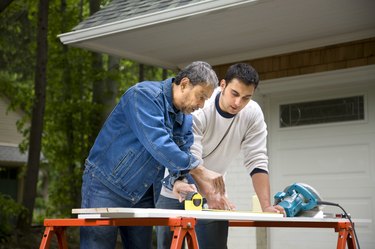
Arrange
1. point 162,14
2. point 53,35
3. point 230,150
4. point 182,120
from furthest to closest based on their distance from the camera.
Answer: point 53,35 → point 162,14 → point 230,150 → point 182,120

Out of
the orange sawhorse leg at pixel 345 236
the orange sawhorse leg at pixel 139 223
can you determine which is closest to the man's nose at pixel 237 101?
the orange sawhorse leg at pixel 345 236

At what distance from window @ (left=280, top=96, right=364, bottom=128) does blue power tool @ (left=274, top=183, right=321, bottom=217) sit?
10.4 feet

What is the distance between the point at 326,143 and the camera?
23.7 feet

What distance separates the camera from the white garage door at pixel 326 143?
22.6 feet

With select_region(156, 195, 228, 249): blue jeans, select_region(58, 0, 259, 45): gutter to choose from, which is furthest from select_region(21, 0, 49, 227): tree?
select_region(156, 195, 228, 249): blue jeans

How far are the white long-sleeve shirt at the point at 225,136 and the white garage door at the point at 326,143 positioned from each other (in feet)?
9.88

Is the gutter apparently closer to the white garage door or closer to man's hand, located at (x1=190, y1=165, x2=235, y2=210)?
the white garage door

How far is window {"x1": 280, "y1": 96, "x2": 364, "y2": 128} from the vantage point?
277 inches

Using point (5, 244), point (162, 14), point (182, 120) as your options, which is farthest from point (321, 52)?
point (5, 244)

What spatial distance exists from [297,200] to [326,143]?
338 centimetres

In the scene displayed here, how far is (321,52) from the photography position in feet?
23.5

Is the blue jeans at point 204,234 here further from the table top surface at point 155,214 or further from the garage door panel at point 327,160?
the garage door panel at point 327,160

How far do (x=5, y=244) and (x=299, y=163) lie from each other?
6.03 meters

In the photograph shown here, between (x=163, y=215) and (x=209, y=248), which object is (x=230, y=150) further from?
(x=163, y=215)
